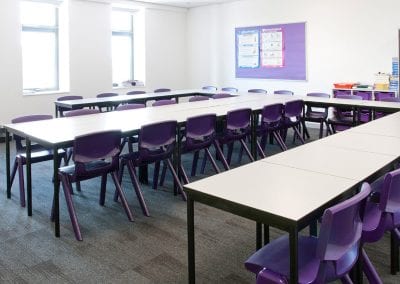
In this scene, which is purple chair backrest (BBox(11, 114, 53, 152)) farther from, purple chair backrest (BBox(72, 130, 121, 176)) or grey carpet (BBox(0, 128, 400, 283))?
purple chair backrest (BBox(72, 130, 121, 176))

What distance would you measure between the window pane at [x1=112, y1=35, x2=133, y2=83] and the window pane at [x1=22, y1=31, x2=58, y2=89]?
1489mm

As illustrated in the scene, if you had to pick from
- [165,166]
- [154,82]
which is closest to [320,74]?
[154,82]

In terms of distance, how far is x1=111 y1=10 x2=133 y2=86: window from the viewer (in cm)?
940

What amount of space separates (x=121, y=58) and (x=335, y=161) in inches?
311

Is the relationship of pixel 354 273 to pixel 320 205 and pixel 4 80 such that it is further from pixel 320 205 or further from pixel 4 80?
pixel 4 80

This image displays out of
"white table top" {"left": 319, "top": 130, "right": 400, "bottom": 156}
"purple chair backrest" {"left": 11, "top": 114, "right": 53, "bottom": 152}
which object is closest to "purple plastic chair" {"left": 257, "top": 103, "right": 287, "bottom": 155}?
"white table top" {"left": 319, "top": 130, "right": 400, "bottom": 156}

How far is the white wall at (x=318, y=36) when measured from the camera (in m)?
7.21

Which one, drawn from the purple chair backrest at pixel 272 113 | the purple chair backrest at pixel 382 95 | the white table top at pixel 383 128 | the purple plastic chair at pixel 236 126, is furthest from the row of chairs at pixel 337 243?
the purple chair backrest at pixel 382 95

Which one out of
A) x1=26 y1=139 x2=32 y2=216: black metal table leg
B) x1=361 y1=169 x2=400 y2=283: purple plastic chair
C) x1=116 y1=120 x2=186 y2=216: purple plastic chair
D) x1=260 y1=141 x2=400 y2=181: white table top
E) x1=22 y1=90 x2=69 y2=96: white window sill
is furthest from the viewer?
x1=22 y1=90 x2=69 y2=96: white window sill

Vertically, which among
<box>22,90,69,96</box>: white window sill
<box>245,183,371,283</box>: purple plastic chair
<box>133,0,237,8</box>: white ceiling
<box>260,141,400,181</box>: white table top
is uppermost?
<box>133,0,237,8</box>: white ceiling

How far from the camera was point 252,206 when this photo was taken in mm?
1808

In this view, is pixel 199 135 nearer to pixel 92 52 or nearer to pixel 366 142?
pixel 366 142

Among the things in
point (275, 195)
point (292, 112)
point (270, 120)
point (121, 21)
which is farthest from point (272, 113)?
point (121, 21)

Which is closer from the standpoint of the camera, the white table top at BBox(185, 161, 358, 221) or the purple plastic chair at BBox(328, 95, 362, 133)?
the white table top at BBox(185, 161, 358, 221)
